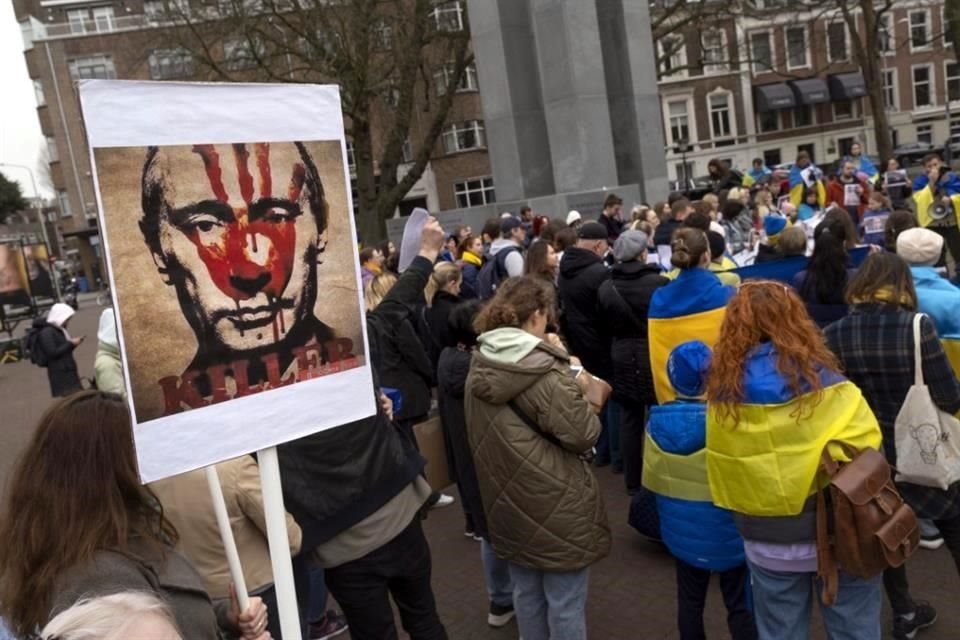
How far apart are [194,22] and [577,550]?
2143cm

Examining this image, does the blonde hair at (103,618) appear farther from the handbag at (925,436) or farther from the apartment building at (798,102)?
the apartment building at (798,102)

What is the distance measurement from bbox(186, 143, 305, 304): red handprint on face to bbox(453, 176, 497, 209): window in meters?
40.3

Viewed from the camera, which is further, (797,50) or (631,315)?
(797,50)

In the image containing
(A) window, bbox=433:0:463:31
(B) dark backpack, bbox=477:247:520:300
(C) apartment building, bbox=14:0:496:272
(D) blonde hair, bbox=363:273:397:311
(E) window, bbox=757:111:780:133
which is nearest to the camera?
(D) blonde hair, bbox=363:273:397:311

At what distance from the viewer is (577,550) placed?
327cm

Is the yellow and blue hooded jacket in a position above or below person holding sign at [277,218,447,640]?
above

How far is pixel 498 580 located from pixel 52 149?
177 feet

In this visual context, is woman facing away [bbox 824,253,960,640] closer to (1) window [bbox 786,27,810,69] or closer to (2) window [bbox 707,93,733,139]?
(1) window [bbox 786,27,810,69]

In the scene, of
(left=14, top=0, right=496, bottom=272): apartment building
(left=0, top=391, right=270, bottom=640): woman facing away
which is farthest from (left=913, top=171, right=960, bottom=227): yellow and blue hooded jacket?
(left=14, top=0, right=496, bottom=272): apartment building

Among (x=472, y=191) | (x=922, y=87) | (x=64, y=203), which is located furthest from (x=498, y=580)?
(x=922, y=87)

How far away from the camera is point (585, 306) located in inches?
234

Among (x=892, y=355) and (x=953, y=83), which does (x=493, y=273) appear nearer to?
(x=892, y=355)

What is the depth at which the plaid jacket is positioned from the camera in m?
3.18

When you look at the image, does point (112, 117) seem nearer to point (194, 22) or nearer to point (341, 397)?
point (341, 397)
